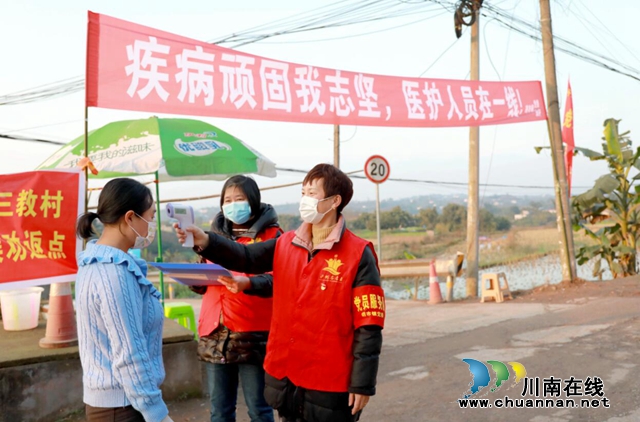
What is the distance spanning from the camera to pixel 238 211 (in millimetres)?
2930

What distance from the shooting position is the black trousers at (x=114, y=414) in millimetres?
1842

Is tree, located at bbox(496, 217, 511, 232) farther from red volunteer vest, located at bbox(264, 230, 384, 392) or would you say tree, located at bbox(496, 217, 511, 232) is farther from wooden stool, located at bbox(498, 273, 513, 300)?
red volunteer vest, located at bbox(264, 230, 384, 392)

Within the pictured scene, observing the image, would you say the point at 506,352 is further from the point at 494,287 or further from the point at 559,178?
the point at 559,178

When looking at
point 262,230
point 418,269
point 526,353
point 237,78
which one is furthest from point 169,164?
point 418,269

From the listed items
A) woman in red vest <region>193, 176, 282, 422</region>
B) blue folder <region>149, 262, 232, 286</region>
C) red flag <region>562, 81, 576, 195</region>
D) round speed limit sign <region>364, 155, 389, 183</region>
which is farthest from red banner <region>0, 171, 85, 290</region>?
red flag <region>562, 81, 576, 195</region>

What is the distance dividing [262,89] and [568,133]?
800 centimetres

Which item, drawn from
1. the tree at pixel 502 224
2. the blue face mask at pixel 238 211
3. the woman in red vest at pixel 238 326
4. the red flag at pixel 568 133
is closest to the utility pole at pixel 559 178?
the red flag at pixel 568 133

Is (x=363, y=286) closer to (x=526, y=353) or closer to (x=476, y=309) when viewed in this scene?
(x=526, y=353)

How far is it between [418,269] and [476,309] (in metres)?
3.66

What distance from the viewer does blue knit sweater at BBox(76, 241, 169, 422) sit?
5.84ft

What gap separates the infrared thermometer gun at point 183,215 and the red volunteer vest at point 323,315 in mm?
456

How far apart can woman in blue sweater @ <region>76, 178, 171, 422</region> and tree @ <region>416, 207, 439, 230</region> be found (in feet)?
86.2

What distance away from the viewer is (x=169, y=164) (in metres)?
5.12
